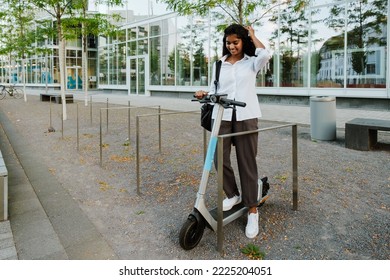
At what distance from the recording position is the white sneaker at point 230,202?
138 inches

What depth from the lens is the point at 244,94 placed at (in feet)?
10.8

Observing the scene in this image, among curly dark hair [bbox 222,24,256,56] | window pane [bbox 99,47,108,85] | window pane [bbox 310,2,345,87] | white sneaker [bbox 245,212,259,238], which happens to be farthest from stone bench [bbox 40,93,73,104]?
white sneaker [bbox 245,212,259,238]

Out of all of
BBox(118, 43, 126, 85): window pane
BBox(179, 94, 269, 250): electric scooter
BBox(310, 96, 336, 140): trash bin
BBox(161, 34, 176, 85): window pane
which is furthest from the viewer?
BBox(118, 43, 126, 85): window pane

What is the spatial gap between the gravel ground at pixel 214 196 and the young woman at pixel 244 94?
1.32 feet

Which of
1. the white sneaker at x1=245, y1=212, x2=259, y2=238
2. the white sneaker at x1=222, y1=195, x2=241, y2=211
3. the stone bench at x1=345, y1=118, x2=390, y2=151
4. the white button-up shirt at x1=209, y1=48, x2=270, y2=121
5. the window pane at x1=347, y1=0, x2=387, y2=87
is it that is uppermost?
the window pane at x1=347, y1=0, x2=387, y2=87

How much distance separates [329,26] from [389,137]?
10.3m

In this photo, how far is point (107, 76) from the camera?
34312 millimetres

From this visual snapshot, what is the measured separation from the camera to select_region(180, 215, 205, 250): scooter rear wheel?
3.07 metres

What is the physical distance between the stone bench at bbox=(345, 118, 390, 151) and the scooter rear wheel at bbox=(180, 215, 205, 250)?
16.3 ft

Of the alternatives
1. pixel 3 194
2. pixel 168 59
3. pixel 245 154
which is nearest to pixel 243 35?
pixel 245 154

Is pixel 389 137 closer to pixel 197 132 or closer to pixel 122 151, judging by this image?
pixel 197 132

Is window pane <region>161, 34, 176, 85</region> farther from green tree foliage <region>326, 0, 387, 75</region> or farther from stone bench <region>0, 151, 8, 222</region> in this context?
stone bench <region>0, 151, 8, 222</region>

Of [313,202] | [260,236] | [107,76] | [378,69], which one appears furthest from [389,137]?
[107,76]

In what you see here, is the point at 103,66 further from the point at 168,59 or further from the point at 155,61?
the point at 168,59
